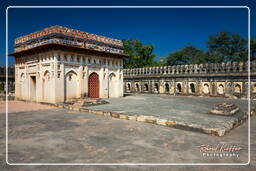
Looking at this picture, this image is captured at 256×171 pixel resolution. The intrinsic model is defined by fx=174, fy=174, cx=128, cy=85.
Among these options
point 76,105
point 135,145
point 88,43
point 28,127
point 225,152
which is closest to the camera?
point 225,152

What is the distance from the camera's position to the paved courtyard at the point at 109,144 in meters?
3.91

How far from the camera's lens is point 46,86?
13.3m

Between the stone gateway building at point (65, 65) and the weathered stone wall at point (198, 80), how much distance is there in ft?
30.6

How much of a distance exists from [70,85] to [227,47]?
4207 cm

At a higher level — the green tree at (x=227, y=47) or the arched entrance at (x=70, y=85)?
the green tree at (x=227, y=47)

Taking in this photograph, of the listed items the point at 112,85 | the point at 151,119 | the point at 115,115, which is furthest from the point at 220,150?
the point at 112,85

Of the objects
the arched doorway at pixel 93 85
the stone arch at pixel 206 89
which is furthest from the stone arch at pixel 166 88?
the arched doorway at pixel 93 85

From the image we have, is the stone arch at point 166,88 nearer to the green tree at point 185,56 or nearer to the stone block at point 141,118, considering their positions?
the stone block at point 141,118

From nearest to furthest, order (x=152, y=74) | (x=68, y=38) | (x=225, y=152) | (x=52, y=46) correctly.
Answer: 1. (x=225, y=152)
2. (x=52, y=46)
3. (x=68, y=38)
4. (x=152, y=74)

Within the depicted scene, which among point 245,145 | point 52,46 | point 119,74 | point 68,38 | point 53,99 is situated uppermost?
point 68,38

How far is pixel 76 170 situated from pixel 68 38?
39.5 ft

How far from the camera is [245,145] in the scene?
4965 mm

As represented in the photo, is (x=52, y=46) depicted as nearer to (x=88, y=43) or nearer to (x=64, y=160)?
(x=88, y=43)

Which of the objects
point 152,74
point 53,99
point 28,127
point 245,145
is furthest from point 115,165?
point 152,74
